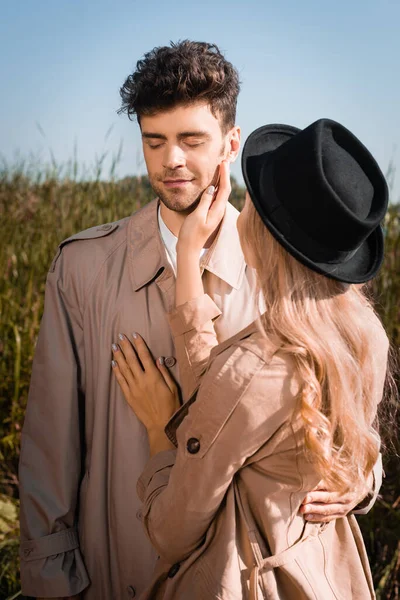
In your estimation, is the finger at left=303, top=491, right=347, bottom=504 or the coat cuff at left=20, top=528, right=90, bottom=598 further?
the coat cuff at left=20, top=528, right=90, bottom=598

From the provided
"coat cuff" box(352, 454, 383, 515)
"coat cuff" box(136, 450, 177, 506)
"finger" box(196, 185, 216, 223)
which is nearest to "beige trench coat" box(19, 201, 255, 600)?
"finger" box(196, 185, 216, 223)

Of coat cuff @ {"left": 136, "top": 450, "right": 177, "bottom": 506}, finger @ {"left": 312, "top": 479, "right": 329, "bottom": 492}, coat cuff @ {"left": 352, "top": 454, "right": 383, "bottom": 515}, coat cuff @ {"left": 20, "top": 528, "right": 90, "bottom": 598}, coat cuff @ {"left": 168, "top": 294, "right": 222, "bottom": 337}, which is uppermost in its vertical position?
coat cuff @ {"left": 168, "top": 294, "right": 222, "bottom": 337}

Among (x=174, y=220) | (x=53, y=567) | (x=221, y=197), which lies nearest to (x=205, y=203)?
(x=221, y=197)

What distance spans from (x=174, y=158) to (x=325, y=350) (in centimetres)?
78

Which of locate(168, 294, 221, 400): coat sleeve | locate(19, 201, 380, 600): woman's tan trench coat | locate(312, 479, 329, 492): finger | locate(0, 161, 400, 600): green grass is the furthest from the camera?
locate(0, 161, 400, 600): green grass

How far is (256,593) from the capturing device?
59.5 inches

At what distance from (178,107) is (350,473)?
111 cm

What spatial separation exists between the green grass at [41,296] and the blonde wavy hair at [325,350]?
1.36m

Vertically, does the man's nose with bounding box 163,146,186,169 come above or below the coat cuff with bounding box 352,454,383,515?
above

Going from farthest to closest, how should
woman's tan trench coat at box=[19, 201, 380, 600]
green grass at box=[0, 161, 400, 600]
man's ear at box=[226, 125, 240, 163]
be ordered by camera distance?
green grass at box=[0, 161, 400, 600]
man's ear at box=[226, 125, 240, 163]
woman's tan trench coat at box=[19, 201, 380, 600]

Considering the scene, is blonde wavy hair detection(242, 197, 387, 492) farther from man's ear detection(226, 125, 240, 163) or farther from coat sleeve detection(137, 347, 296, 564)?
man's ear detection(226, 125, 240, 163)

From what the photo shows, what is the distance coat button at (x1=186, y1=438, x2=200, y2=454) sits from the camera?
1.48m

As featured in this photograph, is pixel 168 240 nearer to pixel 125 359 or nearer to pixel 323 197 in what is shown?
pixel 125 359

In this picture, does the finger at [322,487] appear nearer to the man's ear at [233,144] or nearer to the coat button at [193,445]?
the coat button at [193,445]
